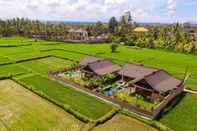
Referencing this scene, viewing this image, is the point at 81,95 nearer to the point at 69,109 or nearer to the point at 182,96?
the point at 69,109

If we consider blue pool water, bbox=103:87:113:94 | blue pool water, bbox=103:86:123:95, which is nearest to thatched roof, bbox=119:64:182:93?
blue pool water, bbox=103:86:123:95

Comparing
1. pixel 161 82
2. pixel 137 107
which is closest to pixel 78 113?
pixel 137 107

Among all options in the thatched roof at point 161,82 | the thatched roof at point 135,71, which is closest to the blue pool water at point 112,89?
the thatched roof at point 135,71

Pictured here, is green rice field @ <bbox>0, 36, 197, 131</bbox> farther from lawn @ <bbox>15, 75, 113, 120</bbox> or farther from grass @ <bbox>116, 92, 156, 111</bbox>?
grass @ <bbox>116, 92, 156, 111</bbox>

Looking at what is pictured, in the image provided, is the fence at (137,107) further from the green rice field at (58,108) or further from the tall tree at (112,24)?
the tall tree at (112,24)

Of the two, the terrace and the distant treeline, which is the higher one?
the distant treeline

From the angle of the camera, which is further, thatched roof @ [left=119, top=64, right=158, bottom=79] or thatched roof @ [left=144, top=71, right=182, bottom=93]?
thatched roof @ [left=119, top=64, right=158, bottom=79]
